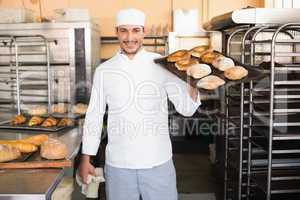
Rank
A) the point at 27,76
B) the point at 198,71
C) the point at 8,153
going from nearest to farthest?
the point at 8,153
the point at 198,71
the point at 27,76

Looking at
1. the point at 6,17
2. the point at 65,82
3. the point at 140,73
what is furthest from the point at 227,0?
the point at 140,73

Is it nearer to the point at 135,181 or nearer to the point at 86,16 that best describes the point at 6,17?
the point at 86,16

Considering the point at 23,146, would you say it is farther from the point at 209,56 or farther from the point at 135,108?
the point at 209,56

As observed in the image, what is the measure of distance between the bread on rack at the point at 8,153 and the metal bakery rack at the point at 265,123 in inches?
57.7

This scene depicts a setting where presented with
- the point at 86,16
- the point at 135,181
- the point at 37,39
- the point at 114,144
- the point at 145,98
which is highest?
the point at 86,16

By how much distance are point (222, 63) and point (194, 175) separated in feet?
8.36

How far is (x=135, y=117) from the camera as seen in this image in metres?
1.97

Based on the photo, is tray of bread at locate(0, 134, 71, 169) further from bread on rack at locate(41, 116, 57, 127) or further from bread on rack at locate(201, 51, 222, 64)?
bread on rack at locate(201, 51, 222, 64)

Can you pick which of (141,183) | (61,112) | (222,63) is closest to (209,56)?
(222,63)

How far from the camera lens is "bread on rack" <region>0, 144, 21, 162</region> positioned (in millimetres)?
1529

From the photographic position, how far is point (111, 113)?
6.72ft

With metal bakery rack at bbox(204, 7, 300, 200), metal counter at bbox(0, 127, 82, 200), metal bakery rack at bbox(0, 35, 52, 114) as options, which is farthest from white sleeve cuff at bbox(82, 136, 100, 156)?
metal bakery rack at bbox(0, 35, 52, 114)

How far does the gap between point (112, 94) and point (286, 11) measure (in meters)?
1.63

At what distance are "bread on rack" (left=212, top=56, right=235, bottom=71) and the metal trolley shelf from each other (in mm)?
339
